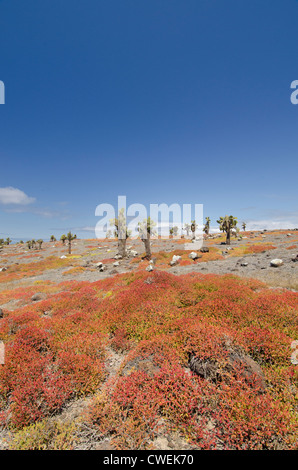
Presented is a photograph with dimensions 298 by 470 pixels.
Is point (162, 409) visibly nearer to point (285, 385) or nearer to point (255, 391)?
point (255, 391)

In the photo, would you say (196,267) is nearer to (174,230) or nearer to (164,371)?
(164,371)

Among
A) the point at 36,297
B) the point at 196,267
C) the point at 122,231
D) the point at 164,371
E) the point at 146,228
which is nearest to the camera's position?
the point at 164,371

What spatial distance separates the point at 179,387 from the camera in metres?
5.06

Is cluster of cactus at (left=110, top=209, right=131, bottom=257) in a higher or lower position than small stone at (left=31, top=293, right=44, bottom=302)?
higher

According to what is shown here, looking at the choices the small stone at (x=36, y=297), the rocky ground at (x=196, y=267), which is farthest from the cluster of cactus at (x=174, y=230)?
the small stone at (x=36, y=297)

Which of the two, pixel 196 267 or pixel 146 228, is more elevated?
pixel 146 228

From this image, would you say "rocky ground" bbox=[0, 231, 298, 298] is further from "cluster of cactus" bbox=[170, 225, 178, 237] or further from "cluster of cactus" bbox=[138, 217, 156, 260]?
"cluster of cactus" bbox=[170, 225, 178, 237]

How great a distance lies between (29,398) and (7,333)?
5.93m

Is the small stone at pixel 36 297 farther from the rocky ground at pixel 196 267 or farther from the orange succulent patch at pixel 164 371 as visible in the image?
the rocky ground at pixel 196 267

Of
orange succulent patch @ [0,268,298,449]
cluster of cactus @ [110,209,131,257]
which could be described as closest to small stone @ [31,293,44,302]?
orange succulent patch @ [0,268,298,449]

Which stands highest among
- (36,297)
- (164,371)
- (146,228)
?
(146,228)

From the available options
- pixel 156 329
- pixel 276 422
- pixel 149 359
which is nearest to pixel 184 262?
pixel 156 329

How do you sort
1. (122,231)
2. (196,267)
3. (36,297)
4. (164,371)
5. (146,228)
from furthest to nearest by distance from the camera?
1. (122,231)
2. (146,228)
3. (196,267)
4. (36,297)
5. (164,371)

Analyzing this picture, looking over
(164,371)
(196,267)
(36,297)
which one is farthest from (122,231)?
(164,371)
